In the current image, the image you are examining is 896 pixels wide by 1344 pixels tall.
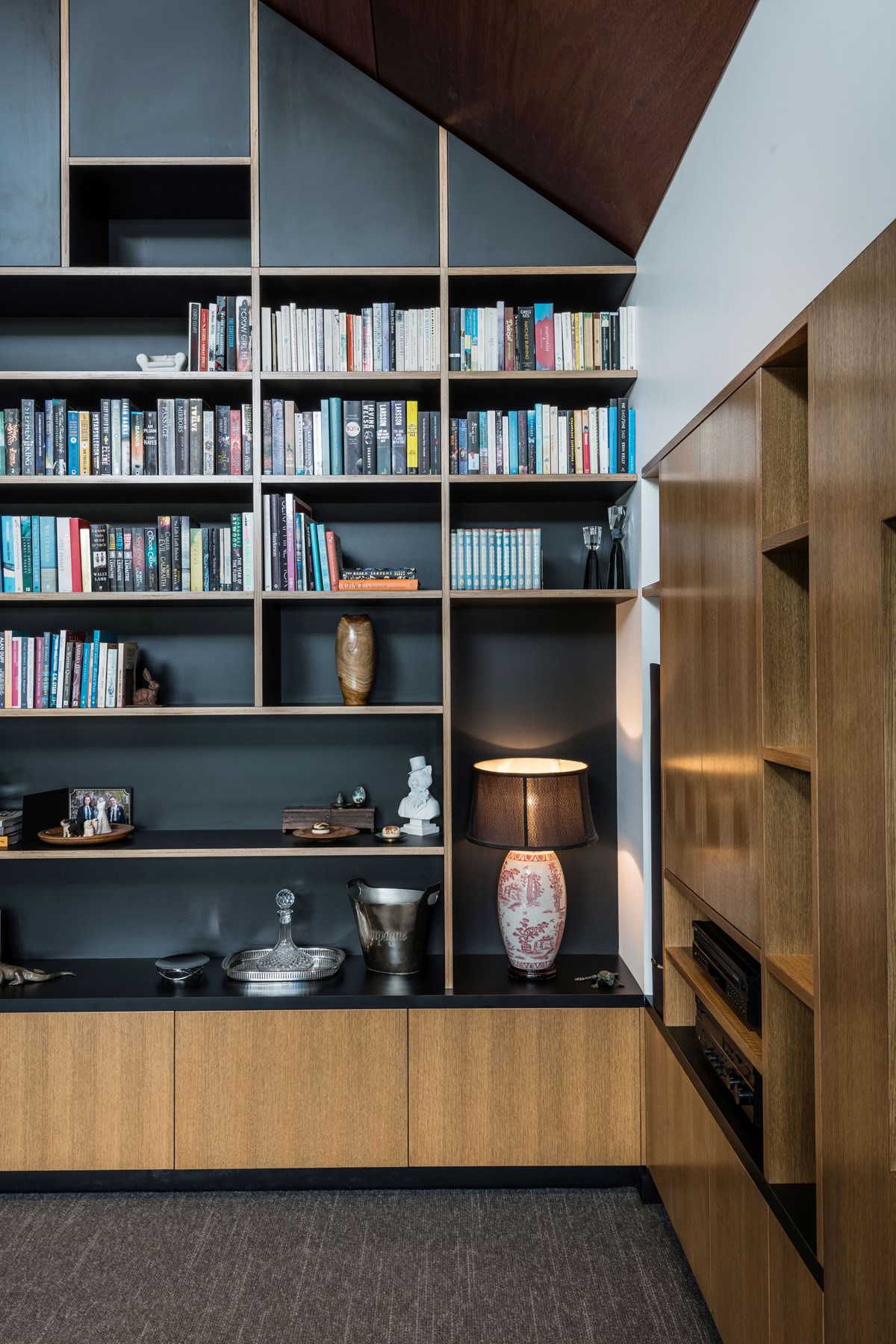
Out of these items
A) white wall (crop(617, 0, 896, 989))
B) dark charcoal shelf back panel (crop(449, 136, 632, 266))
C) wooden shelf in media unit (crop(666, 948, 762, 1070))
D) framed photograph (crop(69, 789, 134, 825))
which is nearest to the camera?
white wall (crop(617, 0, 896, 989))

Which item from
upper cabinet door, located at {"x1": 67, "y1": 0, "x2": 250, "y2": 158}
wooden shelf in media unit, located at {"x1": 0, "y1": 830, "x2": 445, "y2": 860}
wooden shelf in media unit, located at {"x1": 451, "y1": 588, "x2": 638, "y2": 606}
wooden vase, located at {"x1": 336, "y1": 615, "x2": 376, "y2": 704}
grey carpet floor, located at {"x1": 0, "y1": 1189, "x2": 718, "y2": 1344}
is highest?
upper cabinet door, located at {"x1": 67, "y1": 0, "x2": 250, "y2": 158}

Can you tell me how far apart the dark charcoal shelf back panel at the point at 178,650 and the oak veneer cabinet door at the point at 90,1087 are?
0.70m

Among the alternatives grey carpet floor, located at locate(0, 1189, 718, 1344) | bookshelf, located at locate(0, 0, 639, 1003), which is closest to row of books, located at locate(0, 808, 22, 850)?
bookshelf, located at locate(0, 0, 639, 1003)

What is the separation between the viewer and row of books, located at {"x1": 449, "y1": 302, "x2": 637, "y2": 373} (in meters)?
2.82

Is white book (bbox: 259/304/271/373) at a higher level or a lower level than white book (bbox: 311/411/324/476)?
higher

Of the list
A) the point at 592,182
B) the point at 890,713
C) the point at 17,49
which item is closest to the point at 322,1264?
the point at 890,713

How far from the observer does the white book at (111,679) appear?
9.36 feet

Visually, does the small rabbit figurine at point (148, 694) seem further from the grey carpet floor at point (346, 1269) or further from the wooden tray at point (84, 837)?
the grey carpet floor at point (346, 1269)

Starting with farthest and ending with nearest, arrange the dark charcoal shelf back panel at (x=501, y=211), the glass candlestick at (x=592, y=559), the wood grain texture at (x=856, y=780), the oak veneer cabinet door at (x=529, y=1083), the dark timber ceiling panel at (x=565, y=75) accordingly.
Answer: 1. the glass candlestick at (x=592, y=559)
2. the dark charcoal shelf back panel at (x=501, y=211)
3. the oak veneer cabinet door at (x=529, y=1083)
4. the dark timber ceiling panel at (x=565, y=75)
5. the wood grain texture at (x=856, y=780)

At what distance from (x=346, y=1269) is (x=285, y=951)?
35.1 inches

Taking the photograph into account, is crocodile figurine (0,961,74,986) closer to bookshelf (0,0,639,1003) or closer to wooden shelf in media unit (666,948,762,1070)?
bookshelf (0,0,639,1003)

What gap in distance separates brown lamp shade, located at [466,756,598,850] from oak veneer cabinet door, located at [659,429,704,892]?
14.4 inches

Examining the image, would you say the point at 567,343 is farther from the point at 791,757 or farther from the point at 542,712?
the point at 791,757

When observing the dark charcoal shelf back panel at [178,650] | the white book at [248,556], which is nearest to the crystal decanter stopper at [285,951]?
the dark charcoal shelf back panel at [178,650]
